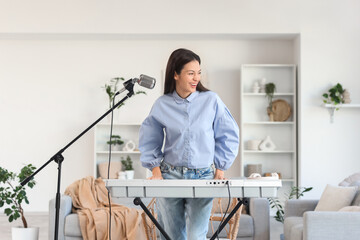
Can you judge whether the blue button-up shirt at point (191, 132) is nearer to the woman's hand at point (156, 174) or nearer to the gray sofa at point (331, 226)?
the woman's hand at point (156, 174)

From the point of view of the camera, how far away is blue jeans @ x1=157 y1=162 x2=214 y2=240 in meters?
2.59

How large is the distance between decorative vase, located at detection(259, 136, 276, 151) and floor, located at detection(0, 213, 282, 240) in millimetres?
884

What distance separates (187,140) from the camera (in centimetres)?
264

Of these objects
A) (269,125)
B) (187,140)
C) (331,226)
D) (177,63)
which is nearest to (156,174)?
(187,140)

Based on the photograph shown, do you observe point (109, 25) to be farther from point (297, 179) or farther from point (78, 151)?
point (297, 179)

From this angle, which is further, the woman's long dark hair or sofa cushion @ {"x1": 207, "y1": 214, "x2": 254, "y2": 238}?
sofa cushion @ {"x1": 207, "y1": 214, "x2": 254, "y2": 238}

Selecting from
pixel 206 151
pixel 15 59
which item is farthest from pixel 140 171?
pixel 206 151

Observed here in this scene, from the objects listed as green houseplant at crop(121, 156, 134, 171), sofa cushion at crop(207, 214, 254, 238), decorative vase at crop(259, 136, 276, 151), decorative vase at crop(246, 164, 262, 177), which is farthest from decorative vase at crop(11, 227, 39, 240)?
decorative vase at crop(259, 136, 276, 151)

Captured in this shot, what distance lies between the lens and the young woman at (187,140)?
8.61ft

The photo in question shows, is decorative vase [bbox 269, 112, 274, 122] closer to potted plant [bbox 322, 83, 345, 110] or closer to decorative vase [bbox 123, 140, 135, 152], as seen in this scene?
potted plant [bbox 322, 83, 345, 110]

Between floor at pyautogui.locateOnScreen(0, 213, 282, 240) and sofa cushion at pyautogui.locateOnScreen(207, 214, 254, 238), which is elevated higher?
sofa cushion at pyautogui.locateOnScreen(207, 214, 254, 238)

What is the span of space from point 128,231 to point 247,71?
3240 millimetres

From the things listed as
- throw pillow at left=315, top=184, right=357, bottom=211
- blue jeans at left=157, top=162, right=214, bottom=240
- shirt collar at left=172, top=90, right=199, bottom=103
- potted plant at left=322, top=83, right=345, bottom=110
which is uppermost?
potted plant at left=322, top=83, right=345, bottom=110

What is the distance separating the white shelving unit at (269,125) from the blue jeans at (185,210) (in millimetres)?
5121
